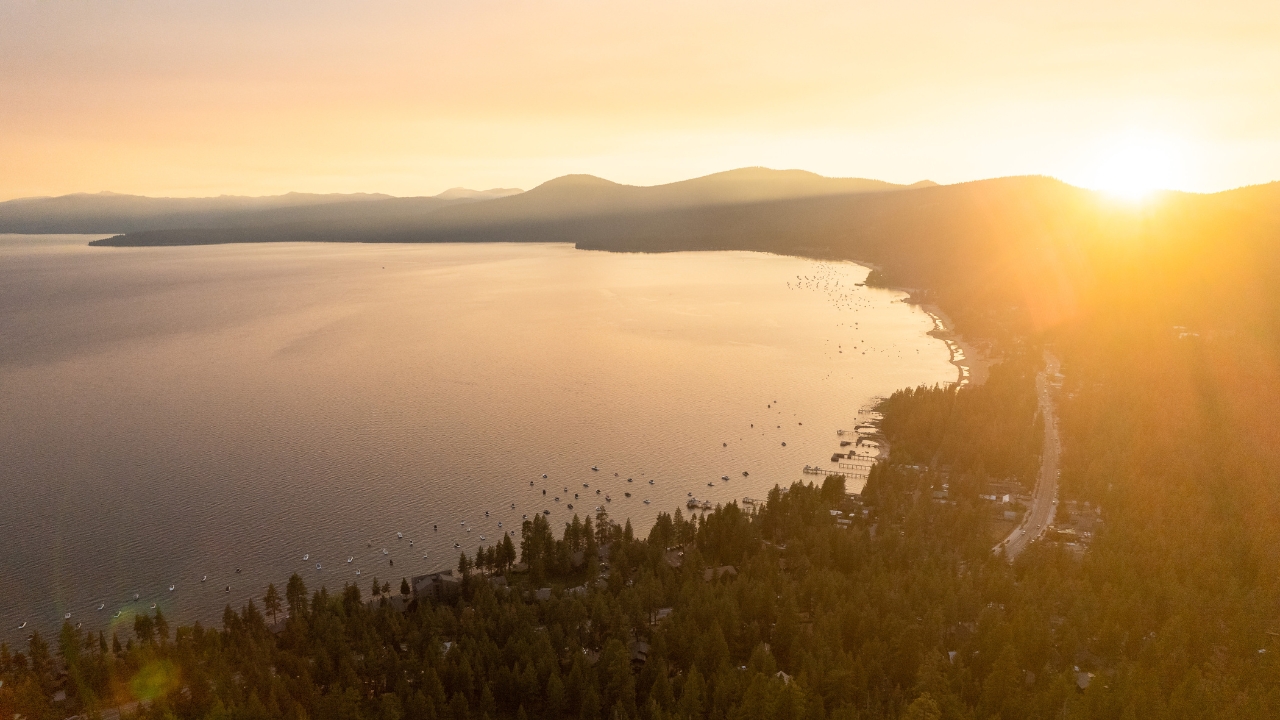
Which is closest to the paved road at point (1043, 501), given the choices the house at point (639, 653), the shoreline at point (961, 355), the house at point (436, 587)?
the shoreline at point (961, 355)

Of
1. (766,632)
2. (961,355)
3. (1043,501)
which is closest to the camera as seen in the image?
(766,632)

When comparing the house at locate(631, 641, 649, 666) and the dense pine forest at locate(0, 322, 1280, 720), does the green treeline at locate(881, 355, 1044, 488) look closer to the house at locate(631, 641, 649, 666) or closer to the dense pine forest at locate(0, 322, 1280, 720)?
the dense pine forest at locate(0, 322, 1280, 720)

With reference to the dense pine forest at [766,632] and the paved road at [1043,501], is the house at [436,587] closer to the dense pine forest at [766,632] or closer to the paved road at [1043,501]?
the dense pine forest at [766,632]

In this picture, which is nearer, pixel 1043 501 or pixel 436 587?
pixel 436 587

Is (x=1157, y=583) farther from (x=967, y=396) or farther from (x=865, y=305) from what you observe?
(x=865, y=305)

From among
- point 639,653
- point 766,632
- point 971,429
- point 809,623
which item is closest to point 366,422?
point 639,653

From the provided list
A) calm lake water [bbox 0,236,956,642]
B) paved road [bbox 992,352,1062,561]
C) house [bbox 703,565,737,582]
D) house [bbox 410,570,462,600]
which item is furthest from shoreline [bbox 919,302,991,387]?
house [bbox 410,570,462,600]

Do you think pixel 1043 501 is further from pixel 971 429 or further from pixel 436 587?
pixel 436 587
